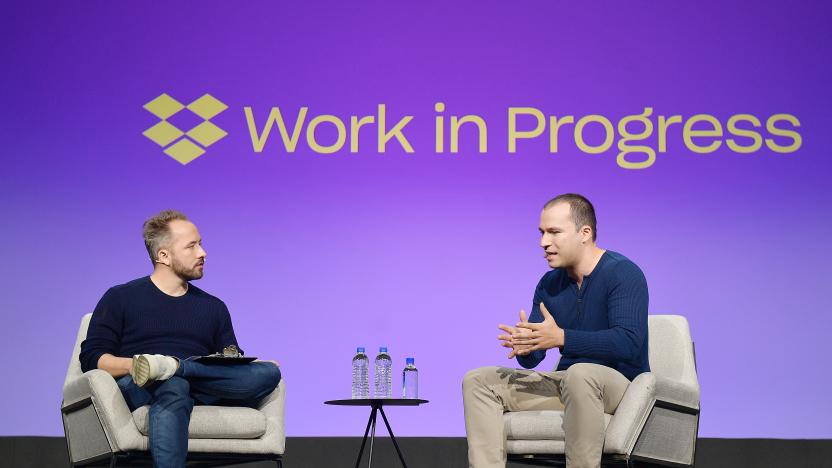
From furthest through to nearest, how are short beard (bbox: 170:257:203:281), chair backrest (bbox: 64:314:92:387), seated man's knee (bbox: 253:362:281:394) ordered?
1. short beard (bbox: 170:257:203:281)
2. chair backrest (bbox: 64:314:92:387)
3. seated man's knee (bbox: 253:362:281:394)

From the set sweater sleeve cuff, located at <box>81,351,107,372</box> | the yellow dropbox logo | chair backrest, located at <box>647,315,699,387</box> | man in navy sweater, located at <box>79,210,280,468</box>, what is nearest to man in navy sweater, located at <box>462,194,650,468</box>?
chair backrest, located at <box>647,315,699,387</box>

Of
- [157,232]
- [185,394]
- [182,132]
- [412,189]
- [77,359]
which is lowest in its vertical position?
[185,394]

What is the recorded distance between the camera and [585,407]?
3.28 meters

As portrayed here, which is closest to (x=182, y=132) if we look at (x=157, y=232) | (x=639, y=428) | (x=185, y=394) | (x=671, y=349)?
(x=157, y=232)

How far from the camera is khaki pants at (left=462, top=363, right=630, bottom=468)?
329cm

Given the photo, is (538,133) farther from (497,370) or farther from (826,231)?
Answer: (497,370)

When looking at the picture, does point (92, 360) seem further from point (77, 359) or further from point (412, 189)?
point (412, 189)

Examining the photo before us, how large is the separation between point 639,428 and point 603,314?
0.40 metres

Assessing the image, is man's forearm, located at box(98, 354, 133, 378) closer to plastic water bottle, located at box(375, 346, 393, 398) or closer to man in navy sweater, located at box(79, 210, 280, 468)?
man in navy sweater, located at box(79, 210, 280, 468)

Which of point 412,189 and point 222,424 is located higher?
point 412,189

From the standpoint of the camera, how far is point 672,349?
3.90 meters


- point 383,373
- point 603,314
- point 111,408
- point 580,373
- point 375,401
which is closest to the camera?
point 580,373

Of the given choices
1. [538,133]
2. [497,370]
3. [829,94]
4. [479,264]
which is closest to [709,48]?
[829,94]

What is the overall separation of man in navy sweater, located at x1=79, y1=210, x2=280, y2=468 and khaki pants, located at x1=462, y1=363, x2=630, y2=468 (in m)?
0.79
